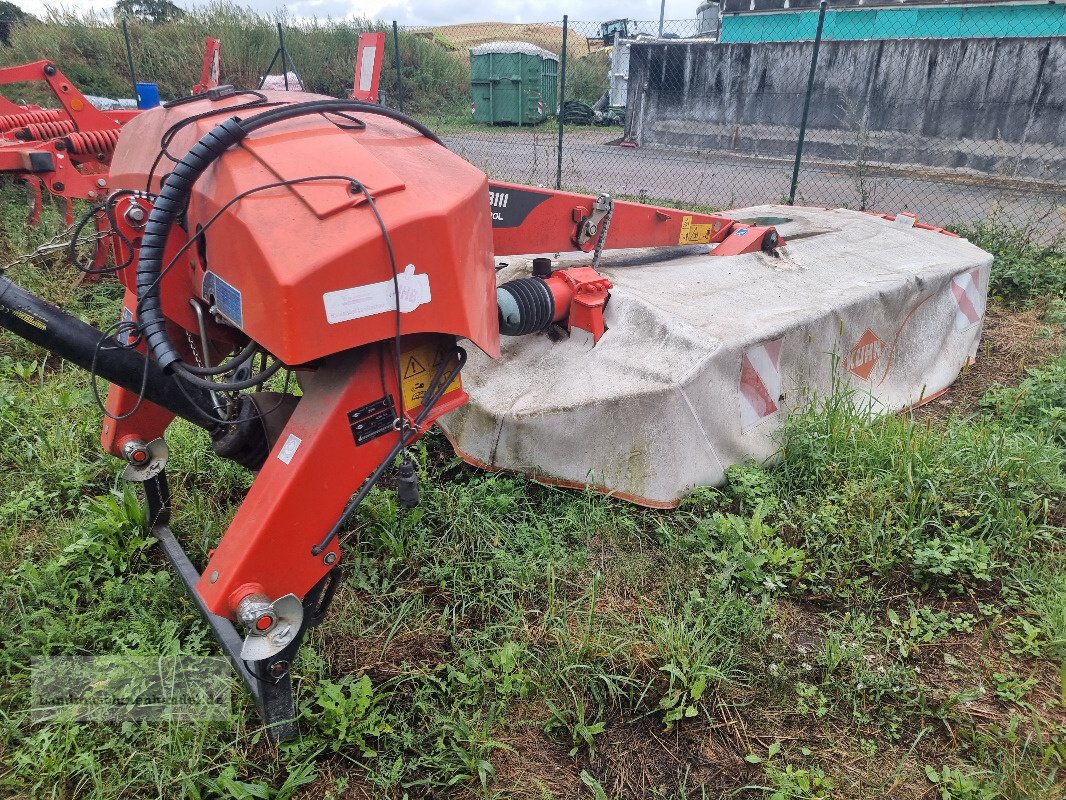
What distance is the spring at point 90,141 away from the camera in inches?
247

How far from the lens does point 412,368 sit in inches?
78.0

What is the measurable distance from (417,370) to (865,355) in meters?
2.85

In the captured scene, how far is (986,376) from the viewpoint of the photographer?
4668 mm

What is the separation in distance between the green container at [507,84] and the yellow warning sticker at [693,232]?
50.0ft

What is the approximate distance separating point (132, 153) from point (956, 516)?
3.33 metres

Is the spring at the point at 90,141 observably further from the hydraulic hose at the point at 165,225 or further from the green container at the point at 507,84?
the green container at the point at 507,84

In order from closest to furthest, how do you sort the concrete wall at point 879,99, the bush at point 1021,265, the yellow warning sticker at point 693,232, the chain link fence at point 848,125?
the yellow warning sticker at point 693,232, the bush at point 1021,265, the chain link fence at point 848,125, the concrete wall at point 879,99

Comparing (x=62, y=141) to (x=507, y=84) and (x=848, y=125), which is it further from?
(x=507, y=84)

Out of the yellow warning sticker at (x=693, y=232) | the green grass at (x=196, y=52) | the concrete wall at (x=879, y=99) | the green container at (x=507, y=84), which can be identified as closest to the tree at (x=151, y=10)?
the green grass at (x=196, y=52)

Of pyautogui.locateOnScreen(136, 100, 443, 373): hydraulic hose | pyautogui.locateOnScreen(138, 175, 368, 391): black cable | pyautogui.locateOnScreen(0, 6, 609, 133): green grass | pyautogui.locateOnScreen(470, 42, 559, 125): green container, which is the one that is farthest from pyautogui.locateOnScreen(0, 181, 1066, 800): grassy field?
pyautogui.locateOnScreen(470, 42, 559, 125): green container

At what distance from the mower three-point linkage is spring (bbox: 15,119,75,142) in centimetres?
539

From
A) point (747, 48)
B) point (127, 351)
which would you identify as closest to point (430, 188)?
point (127, 351)

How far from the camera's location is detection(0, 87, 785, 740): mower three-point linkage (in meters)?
1.71

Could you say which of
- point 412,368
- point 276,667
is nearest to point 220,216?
point 412,368
